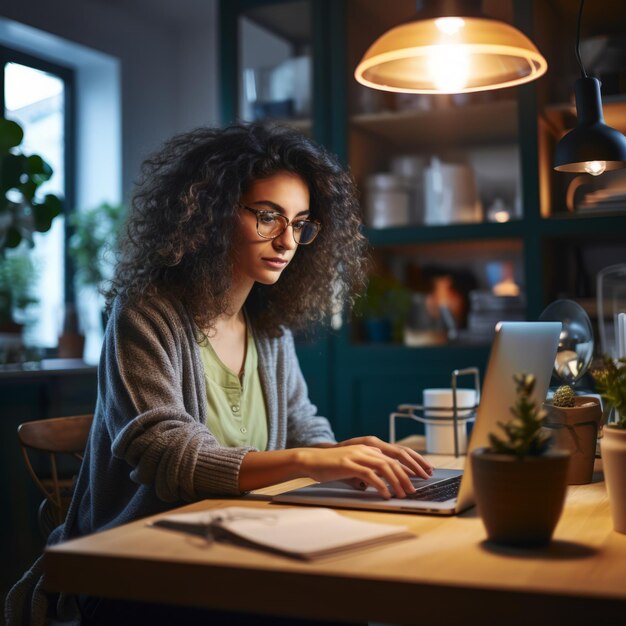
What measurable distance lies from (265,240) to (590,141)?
0.65 m

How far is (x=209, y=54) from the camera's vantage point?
4.68 meters

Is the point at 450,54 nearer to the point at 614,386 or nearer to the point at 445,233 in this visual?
the point at 614,386

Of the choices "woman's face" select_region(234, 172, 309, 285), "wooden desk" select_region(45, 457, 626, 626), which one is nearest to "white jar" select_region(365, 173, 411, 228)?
"woman's face" select_region(234, 172, 309, 285)

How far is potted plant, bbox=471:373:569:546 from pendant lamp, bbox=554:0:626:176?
85cm

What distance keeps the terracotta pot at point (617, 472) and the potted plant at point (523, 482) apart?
0.43ft

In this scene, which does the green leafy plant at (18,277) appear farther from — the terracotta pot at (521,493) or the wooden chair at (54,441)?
the terracotta pot at (521,493)

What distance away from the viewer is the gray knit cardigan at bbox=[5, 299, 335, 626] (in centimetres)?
133

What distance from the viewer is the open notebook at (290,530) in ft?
2.91

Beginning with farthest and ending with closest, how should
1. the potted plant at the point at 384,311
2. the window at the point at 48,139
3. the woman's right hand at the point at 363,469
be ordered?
the window at the point at 48,139 < the potted plant at the point at 384,311 < the woman's right hand at the point at 363,469

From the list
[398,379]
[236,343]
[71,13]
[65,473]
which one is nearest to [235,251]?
[236,343]

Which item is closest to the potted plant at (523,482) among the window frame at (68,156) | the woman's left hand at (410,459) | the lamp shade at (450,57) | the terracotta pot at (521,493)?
the terracotta pot at (521,493)

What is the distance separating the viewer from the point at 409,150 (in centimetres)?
367

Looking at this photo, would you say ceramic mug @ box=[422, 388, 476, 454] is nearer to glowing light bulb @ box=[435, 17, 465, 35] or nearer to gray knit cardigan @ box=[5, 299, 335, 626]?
gray knit cardigan @ box=[5, 299, 335, 626]

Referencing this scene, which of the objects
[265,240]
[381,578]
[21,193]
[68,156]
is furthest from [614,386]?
[68,156]
